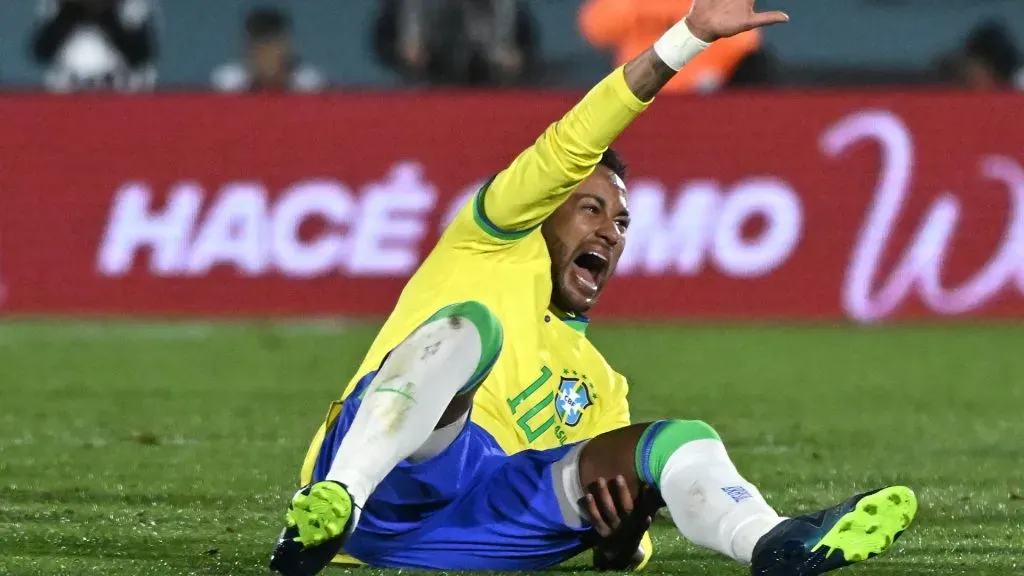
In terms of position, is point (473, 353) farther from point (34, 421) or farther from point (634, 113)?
point (34, 421)

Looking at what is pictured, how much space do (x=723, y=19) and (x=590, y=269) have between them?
0.76 m

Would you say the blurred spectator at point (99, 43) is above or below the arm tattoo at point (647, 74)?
below

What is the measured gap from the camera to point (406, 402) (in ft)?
13.7

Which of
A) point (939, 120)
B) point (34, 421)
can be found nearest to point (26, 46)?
point (939, 120)

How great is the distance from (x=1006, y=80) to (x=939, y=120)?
289cm

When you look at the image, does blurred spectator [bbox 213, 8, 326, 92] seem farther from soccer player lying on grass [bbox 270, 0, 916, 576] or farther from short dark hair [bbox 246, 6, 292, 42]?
soccer player lying on grass [bbox 270, 0, 916, 576]

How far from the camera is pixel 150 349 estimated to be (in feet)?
37.1

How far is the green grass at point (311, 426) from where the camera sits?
201 inches

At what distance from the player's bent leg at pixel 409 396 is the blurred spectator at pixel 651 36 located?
10.5m

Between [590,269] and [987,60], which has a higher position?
[590,269]

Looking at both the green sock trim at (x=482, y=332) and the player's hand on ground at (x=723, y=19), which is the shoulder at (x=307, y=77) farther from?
the green sock trim at (x=482, y=332)

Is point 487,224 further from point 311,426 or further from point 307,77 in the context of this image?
point 307,77

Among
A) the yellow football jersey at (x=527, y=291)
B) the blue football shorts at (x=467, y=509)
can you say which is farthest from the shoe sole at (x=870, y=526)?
the yellow football jersey at (x=527, y=291)

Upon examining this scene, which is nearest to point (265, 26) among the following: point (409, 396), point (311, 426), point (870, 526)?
point (311, 426)
